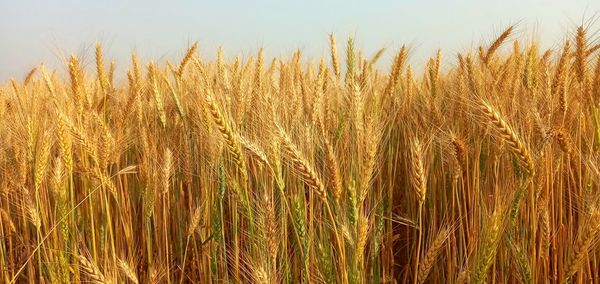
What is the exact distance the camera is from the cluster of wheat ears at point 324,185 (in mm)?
1457

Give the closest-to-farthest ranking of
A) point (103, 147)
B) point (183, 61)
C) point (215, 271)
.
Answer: point (103, 147)
point (215, 271)
point (183, 61)

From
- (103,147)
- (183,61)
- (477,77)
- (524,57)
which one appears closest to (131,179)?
(183,61)

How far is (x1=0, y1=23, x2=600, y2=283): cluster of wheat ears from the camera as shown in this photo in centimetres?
146

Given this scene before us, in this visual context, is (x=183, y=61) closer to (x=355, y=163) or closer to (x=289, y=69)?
(x=289, y=69)

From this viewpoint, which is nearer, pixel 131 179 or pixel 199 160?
pixel 199 160

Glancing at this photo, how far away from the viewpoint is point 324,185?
1.86 m

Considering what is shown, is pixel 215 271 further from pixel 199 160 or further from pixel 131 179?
pixel 131 179

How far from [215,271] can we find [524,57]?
166 centimetres

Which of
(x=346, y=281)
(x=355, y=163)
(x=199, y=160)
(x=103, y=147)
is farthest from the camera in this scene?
(x=199, y=160)

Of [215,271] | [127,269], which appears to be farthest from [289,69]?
[127,269]

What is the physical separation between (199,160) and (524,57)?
154 cm

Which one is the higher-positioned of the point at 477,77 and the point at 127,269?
the point at 477,77

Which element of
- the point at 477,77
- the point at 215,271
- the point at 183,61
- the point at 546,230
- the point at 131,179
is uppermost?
the point at 183,61

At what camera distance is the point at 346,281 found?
133cm
